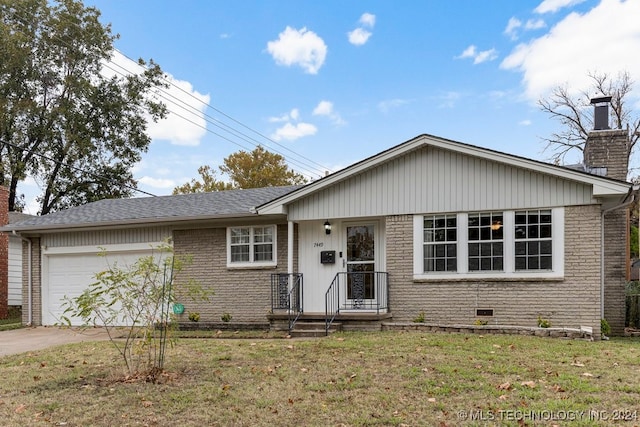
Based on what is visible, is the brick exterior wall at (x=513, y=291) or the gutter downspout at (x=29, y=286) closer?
the brick exterior wall at (x=513, y=291)

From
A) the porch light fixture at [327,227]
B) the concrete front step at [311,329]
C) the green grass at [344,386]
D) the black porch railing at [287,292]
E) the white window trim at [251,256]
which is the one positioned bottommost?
the concrete front step at [311,329]

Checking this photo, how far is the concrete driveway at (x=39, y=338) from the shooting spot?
10.7 m

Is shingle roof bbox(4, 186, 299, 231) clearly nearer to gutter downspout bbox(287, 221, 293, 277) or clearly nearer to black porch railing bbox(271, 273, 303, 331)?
gutter downspout bbox(287, 221, 293, 277)

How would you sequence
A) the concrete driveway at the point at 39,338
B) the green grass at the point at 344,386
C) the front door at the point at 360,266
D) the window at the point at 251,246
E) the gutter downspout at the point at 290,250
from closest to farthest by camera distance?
the green grass at the point at 344,386, the concrete driveway at the point at 39,338, the front door at the point at 360,266, the gutter downspout at the point at 290,250, the window at the point at 251,246

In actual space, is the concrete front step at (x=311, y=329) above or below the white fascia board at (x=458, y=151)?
below

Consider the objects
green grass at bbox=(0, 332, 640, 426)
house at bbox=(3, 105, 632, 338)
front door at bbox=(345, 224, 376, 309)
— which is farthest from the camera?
front door at bbox=(345, 224, 376, 309)

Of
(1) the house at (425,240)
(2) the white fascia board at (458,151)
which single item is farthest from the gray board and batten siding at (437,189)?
(2) the white fascia board at (458,151)

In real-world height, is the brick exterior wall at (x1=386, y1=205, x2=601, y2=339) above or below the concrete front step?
above

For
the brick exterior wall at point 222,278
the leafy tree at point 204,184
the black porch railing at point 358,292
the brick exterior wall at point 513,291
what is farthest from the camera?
the leafy tree at point 204,184

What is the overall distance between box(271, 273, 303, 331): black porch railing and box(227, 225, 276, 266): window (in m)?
0.65

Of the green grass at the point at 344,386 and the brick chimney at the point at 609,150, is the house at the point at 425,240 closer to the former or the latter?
the brick chimney at the point at 609,150

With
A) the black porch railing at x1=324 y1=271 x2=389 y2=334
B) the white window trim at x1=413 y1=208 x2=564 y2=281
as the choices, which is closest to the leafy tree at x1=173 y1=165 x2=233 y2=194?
the black porch railing at x1=324 y1=271 x2=389 y2=334

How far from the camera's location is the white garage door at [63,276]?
14922 millimetres

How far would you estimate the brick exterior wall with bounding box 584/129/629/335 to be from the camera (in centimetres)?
1140
